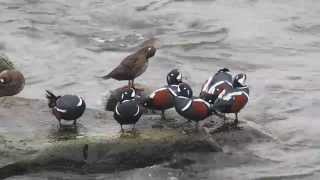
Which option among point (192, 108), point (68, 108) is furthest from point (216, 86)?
point (68, 108)

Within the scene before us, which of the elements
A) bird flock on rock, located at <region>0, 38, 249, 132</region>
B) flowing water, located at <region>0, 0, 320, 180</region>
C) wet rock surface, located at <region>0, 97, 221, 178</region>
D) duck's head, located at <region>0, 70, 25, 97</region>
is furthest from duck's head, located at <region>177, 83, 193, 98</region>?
duck's head, located at <region>0, 70, 25, 97</region>

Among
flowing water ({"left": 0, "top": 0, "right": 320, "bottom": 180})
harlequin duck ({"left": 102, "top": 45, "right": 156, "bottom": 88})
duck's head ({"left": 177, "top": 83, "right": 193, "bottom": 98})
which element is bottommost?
flowing water ({"left": 0, "top": 0, "right": 320, "bottom": 180})

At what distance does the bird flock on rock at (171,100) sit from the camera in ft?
25.2

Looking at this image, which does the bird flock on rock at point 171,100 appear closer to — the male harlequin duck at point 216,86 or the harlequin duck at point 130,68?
the male harlequin duck at point 216,86

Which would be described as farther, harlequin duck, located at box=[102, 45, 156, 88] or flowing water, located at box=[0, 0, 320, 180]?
harlequin duck, located at box=[102, 45, 156, 88]

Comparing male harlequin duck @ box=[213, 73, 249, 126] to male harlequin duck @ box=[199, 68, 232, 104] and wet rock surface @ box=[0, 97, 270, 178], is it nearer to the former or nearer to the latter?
male harlequin duck @ box=[199, 68, 232, 104]

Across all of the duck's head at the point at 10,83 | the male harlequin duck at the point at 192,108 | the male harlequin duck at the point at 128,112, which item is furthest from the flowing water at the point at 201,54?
the duck's head at the point at 10,83

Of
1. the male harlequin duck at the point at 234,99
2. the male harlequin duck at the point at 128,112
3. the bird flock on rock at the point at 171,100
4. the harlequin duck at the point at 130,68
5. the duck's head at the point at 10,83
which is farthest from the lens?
the harlequin duck at the point at 130,68

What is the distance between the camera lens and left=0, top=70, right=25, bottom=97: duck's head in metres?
8.93

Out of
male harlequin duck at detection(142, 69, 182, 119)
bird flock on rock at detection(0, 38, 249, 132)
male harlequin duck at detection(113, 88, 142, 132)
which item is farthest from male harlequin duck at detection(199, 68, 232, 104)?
male harlequin duck at detection(113, 88, 142, 132)

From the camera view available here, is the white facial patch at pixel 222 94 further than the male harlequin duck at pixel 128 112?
Yes

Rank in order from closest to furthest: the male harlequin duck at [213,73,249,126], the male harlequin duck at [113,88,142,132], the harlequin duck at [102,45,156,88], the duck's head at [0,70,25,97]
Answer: the male harlequin duck at [113,88,142,132]
the male harlequin duck at [213,73,249,126]
the duck's head at [0,70,25,97]
the harlequin duck at [102,45,156,88]

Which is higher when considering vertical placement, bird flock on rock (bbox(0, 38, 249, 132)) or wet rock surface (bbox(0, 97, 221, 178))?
bird flock on rock (bbox(0, 38, 249, 132))

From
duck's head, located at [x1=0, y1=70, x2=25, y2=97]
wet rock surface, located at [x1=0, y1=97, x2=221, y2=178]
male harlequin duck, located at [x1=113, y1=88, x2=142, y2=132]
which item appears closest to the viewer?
wet rock surface, located at [x1=0, y1=97, x2=221, y2=178]
